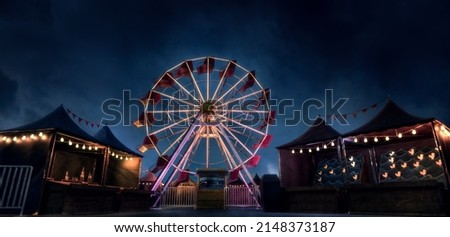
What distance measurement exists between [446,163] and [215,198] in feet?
31.8

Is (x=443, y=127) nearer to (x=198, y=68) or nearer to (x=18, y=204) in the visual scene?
(x=198, y=68)

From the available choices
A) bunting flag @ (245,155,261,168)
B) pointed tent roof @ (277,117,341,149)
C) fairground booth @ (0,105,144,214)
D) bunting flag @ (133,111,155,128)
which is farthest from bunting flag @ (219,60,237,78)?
fairground booth @ (0,105,144,214)

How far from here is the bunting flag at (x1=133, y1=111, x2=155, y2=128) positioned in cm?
1588

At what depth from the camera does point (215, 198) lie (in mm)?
12414

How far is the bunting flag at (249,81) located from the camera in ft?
55.1

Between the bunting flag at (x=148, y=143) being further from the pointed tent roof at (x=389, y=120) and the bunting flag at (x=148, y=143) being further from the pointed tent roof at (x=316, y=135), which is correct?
the pointed tent roof at (x=389, y=120)

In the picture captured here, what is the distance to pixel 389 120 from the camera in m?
→ 11.3

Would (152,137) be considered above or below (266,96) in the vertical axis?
below

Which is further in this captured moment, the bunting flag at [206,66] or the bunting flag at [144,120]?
the bunting flag at [206,66]

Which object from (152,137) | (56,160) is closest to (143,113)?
(152,137)

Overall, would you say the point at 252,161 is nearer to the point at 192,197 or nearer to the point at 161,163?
the point at 192,197

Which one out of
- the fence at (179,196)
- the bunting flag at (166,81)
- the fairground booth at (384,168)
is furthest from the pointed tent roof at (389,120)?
the bunting flag at (166,81)

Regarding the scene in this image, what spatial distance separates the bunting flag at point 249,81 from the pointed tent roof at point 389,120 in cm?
736

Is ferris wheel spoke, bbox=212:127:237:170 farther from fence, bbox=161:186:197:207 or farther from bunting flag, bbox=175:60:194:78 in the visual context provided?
bunting flag, bbox=175:60:194:78
